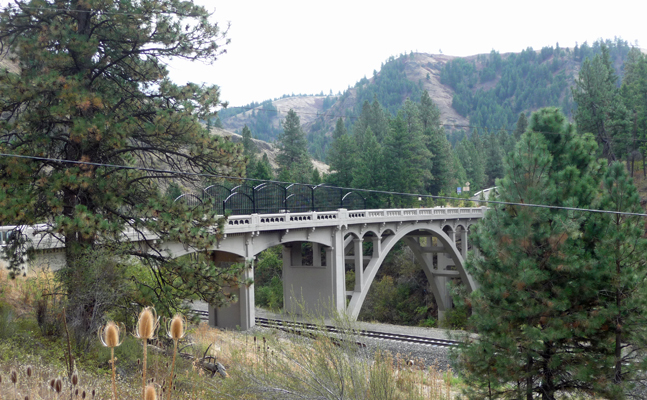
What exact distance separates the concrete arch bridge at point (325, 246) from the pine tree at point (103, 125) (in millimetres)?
5502

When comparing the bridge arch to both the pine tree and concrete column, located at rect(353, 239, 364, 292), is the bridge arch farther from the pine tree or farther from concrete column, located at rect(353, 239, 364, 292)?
the pine tree

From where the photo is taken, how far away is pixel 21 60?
34.8ft

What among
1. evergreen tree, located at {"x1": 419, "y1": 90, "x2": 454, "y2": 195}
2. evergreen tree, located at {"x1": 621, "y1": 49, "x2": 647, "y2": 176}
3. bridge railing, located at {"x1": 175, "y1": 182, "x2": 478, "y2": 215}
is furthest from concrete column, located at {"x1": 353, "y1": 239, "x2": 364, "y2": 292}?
evergreen tree, located at {"x1": 621, "y1": 49, "x2": 647, "y2": 176}

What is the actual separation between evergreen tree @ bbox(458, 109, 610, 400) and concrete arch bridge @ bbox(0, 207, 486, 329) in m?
6.57

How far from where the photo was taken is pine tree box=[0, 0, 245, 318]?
9.93 m

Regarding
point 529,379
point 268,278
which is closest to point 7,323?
point 529,379

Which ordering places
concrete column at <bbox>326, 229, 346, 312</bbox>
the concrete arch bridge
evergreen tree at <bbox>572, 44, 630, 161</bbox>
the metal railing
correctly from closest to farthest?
the concrete arch bridge
the metal railing
concrete column at <bbox>326, 229, 346, 312</bbox>
evergreen tree at <bbox>572, 44, 630, 161</bbox>

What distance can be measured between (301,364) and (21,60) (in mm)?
8521

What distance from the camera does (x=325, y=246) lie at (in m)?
31.6

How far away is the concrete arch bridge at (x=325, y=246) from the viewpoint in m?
23.6

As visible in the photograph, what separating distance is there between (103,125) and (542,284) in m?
9.87

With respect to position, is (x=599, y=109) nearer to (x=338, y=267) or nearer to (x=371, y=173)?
(x=371, y=173)

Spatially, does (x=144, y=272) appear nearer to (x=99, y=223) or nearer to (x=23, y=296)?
(x=23, y=296)

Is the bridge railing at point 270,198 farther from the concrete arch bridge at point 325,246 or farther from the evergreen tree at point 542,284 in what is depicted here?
the evergreen tree at point 542,284
